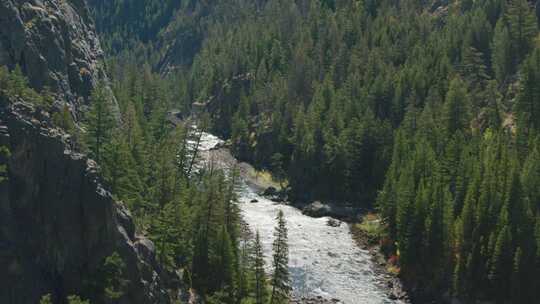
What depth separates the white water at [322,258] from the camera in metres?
99.6

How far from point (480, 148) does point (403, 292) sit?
30.3 meters

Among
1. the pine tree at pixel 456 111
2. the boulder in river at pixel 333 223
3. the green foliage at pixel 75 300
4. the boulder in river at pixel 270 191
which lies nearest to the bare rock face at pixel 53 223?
the green foliage at pixel 75 300

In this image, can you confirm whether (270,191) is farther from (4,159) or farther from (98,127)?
(4,159)

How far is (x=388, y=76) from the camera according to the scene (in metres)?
168

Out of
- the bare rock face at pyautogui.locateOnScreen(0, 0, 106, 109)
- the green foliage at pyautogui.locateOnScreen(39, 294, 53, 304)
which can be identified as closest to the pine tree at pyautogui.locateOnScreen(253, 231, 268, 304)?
the green foliage at pyautogui.locateOnScreen(39, 294, 53, 304)

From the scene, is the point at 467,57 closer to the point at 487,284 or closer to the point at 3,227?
→ the point at 487,284

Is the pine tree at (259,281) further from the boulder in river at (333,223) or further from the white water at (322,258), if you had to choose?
the boulder in river at (333,223)

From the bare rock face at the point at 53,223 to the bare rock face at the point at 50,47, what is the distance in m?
27.7

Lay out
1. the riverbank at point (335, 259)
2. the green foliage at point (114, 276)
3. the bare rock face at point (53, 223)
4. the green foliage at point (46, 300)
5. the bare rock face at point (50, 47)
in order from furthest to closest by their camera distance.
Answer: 1. the riverbank at point (335, 259)
2. the bare rock face at point (50, 47)
3. the green foliage at point (114, 276)
4. the bare rock face at point (53, 223)
5. the green foliage at point (46, 300)

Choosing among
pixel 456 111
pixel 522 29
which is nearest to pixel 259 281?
pixel 456 111

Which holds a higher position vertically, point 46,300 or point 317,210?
point 317,210

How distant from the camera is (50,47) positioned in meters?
113

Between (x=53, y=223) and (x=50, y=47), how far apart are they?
167ft

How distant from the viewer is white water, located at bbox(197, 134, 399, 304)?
9962 centimetres
